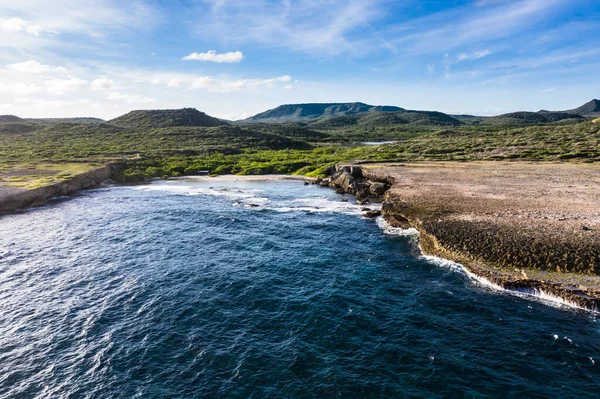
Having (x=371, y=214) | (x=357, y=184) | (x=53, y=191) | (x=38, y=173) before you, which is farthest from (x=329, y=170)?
(x=38, y=173)

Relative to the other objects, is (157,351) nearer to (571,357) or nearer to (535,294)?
(571,357)

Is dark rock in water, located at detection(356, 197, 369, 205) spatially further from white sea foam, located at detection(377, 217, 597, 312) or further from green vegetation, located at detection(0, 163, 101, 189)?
green vegetation, located at detection(0, 163, 101, 189)

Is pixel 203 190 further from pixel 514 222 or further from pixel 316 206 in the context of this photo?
pixel 514 222

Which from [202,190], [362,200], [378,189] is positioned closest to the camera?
[362,200]

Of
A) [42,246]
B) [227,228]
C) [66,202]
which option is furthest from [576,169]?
[66,202]

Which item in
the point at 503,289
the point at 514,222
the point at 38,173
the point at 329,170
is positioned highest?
the point at 38,173

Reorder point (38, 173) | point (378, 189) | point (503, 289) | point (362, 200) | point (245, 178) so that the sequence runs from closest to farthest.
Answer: point (503, 289) → point (362, 200) → point (378, 189) → point (38, 173) → point (245, 178)

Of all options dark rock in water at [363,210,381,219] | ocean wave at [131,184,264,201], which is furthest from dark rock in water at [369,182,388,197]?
ocean wave at [131,184,264,201]

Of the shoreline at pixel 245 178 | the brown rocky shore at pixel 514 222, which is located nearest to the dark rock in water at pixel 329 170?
the shoreline at pixel 245 178

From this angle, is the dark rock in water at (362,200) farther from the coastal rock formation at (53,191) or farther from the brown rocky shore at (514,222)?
the coastal rock formation at (53,191)
